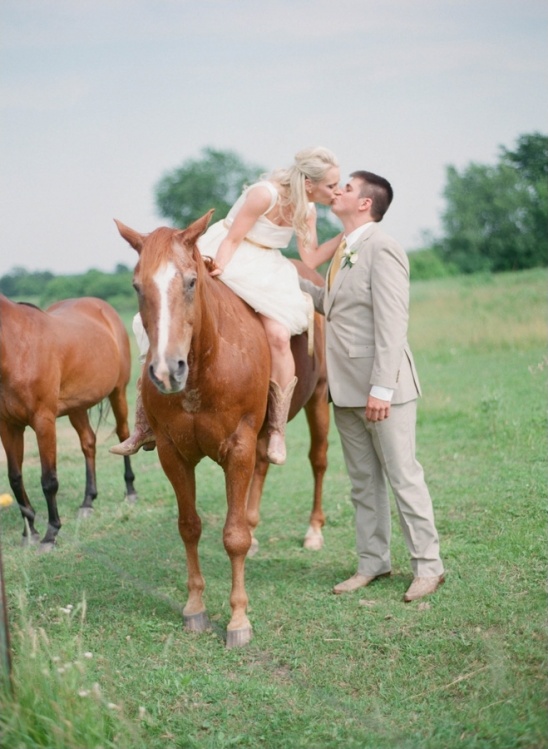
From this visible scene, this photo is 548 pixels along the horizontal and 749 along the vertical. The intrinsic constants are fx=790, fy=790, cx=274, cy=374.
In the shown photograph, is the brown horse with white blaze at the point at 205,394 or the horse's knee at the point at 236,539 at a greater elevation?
the brown horse with white blaze at the point at 205,394

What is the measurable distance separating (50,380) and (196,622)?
2.73 m

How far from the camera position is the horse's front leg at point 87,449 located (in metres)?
7.68

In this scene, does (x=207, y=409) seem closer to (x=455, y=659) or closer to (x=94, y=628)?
(x=94, y=628)

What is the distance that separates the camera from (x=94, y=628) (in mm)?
4793

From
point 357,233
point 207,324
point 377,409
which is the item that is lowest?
point 377,409

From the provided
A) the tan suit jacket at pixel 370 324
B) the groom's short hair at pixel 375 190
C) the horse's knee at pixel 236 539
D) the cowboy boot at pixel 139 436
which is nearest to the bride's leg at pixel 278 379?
the tan suit jacket at pixel 370 324

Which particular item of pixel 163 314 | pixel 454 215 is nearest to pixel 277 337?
pixel 163 314

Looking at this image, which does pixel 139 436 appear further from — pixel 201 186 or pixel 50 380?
pixel 201 186

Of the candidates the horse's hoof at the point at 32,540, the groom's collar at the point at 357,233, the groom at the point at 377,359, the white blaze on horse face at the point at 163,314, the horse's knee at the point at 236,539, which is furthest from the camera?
the horse's hoof at the point at 32,540

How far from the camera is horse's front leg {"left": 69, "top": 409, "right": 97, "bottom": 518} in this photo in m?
7.68

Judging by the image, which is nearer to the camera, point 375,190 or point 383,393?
point 383,393

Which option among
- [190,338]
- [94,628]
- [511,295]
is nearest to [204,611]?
[94,628]

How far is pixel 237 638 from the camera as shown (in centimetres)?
457

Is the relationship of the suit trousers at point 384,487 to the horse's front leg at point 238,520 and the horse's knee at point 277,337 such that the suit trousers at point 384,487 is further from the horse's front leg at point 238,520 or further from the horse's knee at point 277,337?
the horse's front leg at point 238,520
